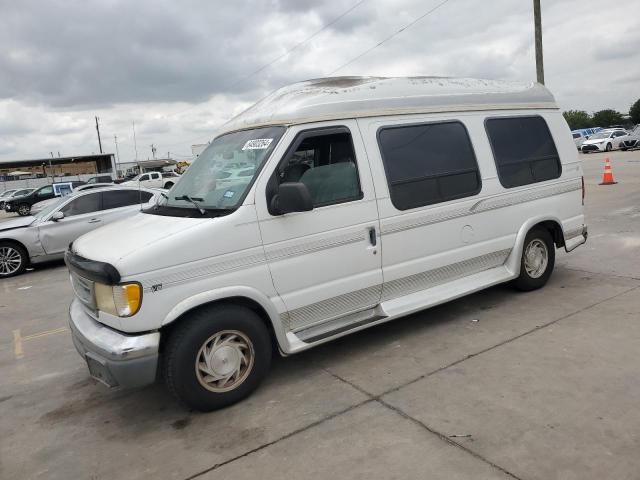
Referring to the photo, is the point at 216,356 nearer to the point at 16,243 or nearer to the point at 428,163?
the point at 428,163

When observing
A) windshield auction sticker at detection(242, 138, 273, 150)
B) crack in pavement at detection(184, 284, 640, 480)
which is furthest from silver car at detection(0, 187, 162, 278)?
crack in pavement at detection(184, 284, 640, 480)

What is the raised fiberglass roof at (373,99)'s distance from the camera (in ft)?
13.8

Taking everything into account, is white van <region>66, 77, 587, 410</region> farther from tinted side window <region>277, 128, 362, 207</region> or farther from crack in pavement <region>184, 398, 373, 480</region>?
crack in pavement <region>184, 398, 373, 480</region>

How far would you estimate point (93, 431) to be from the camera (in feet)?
12.3

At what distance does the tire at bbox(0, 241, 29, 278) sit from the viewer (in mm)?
10414

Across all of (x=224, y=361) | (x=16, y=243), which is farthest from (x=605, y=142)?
(x=224, y=361)

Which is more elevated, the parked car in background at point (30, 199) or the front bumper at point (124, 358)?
the parked car in background at point (30, 199)

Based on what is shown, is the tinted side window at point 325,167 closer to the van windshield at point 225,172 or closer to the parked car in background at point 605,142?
the van windshield at point 225,172

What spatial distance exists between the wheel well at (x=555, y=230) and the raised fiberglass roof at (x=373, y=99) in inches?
51.2

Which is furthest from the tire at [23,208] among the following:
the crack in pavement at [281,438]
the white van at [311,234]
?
the crack in pavement at [281,438]

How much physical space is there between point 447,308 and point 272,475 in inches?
124

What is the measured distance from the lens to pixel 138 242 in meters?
3.62

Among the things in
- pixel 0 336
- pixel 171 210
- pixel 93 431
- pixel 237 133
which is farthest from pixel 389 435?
pixel 0 336

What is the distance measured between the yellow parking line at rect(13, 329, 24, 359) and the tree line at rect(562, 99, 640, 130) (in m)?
103
